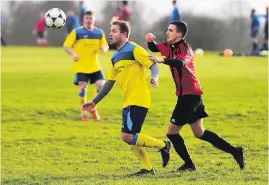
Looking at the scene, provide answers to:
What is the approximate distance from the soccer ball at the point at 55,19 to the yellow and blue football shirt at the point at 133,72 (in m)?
2.48

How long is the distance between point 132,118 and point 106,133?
3.61m

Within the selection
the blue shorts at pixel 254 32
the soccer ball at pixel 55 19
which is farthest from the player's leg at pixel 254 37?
the soccer ball at pixel 55 19

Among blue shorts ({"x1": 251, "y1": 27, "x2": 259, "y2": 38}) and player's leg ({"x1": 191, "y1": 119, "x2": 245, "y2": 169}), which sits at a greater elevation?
player's leg ({"x1": 191, "y1": 119, "x2": 245, "y2": 169})

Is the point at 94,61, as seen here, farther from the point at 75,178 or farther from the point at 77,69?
the point at 75,178

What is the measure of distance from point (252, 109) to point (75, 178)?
7.26 meters

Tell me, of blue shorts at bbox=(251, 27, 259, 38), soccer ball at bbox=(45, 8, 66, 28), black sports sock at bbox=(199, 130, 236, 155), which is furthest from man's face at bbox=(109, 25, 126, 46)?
blue shorts at bbox=(251, 27, 259, 38)

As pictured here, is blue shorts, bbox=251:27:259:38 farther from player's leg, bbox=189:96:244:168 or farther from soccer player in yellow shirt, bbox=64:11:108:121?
player's leg, bbox=189:96:244:168

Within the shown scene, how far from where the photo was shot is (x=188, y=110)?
7422 mm

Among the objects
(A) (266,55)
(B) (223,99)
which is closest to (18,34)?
(A) (266,55)

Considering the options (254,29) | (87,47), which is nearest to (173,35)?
(87,47)

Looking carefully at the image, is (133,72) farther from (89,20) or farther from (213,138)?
(89,20)

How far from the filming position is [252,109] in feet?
44.8

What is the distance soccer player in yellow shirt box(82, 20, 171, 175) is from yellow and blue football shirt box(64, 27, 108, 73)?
4.88 meters

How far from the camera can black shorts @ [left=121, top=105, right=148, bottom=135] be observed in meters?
7.26
